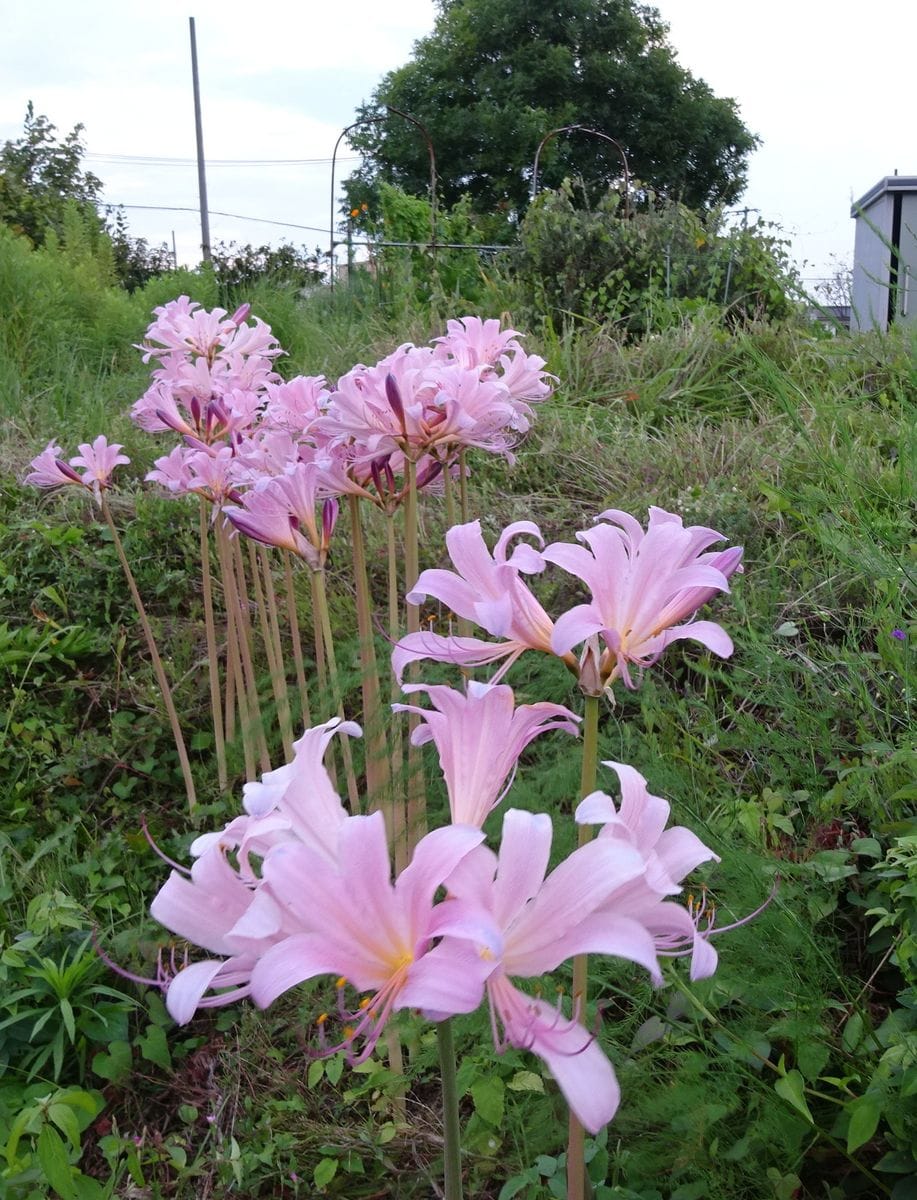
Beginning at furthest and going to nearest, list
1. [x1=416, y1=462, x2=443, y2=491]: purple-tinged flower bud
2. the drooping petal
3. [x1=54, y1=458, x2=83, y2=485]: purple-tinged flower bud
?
[x1=54, y1=458, x2=83, y2=485]: purple-tinged flower bud < [x1=416, y1=462, x2=443, y2=491]: purple-tinged flower bud < the drooping petal

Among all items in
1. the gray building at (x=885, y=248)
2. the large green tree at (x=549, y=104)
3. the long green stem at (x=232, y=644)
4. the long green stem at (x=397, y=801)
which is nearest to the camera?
the long green stem at (x=397, y=801)

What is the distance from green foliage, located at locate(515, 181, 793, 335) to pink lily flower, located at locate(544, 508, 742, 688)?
19.4ft

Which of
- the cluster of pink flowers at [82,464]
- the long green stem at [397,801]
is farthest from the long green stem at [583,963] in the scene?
the cluster of pink flowers at [82,464]

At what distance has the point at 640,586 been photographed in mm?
922

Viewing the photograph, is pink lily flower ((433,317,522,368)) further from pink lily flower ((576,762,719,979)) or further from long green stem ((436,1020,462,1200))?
long green stem ((436,1020,462,1200))

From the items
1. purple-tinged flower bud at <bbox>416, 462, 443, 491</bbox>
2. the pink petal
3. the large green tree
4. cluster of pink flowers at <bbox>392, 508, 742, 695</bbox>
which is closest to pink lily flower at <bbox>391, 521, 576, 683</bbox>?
cluster of pink flowers at <bbox>392, 508, 742, 695</bbox>

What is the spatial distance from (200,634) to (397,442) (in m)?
1.94

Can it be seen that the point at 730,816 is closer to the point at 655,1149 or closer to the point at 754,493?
the point at 655,1149

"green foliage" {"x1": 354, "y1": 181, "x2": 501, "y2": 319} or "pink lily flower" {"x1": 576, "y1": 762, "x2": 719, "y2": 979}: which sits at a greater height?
"green foliage" {"x1": 354, "y1": 181, "x2": 501, "y2": 319}

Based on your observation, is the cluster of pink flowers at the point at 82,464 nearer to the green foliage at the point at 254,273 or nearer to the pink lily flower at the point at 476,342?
the pink lily flower at the point at 476,342

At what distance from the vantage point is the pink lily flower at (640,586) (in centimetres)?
91

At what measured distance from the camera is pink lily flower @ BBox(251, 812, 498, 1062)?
62 centimetres

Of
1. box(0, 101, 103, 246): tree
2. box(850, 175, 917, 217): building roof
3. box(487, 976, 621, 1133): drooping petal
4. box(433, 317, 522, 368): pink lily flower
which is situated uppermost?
box(0, 101, 103, 246): tree

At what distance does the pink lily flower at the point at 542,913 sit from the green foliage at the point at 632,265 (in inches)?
246
